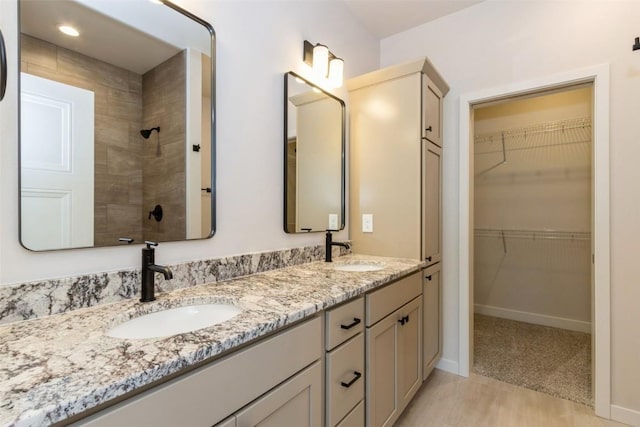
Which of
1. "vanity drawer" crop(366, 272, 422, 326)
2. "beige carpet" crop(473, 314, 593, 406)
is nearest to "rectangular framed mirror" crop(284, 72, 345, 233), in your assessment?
"vanity drawer" crop(366, 272, 422, 326)

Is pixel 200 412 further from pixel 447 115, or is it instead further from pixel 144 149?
pixel 447 115

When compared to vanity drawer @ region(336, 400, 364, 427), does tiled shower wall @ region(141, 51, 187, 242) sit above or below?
above

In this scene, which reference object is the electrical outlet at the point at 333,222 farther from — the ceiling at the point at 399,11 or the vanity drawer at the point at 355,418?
the ceiling at the point at 399,11

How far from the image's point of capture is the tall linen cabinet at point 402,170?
1958 mm

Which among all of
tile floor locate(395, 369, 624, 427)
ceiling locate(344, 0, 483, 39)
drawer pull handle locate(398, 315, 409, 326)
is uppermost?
ceiling locate(344, 0, 483, 39)

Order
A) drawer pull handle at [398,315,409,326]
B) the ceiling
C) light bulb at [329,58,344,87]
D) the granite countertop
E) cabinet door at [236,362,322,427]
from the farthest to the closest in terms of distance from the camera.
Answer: the ceiling → light bulb at [329,58,344,87] → drawer pull handle at [398,315,409,326] → cabinet door at [236,362,322,427] → the granite countertop

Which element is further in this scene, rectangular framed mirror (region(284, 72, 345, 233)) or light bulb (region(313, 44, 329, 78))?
light bulb (region(313, 44, 329, 78))

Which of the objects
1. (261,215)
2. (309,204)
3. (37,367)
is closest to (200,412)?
(37,367)

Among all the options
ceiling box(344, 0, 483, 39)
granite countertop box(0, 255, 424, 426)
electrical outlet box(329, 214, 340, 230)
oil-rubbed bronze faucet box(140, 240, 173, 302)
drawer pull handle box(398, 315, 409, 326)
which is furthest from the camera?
ceiling box(344, 0, 483, 39)

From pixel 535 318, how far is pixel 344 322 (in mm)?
3046

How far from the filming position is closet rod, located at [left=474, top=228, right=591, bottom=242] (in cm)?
302

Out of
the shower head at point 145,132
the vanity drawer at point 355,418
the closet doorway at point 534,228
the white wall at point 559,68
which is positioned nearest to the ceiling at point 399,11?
the white wall at point 559,68

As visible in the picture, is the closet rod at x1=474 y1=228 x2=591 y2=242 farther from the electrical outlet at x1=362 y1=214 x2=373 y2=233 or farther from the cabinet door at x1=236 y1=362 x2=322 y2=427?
the cabinet door at x1=236 y1=362 x2=322 y2=427

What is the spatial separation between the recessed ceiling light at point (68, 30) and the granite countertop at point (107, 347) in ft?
2.78
